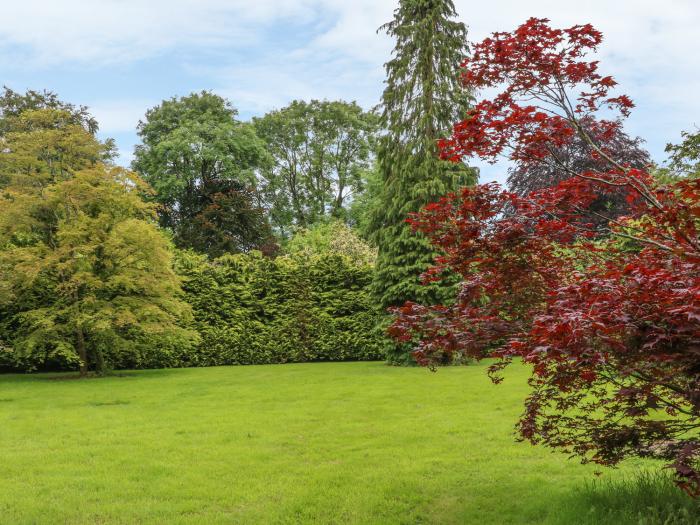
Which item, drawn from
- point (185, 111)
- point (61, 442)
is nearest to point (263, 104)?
point (185, 111)

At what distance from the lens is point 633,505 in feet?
14.9

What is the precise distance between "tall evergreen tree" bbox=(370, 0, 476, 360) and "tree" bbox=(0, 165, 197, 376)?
5.97 meters

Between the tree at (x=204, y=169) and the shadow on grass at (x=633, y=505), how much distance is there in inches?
1006

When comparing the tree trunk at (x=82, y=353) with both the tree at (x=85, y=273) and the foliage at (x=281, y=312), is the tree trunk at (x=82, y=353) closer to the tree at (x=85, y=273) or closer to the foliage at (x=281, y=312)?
the tree at (x=85, y=273)

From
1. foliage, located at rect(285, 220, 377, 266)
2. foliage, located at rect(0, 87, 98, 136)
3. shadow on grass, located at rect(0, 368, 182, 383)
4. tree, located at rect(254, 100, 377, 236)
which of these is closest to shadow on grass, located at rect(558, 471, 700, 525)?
shadow on grass, located at rect(0, 368, 182, 383)

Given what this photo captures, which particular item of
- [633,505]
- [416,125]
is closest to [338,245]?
[416,125]

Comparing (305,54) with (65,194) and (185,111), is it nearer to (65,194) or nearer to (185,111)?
(65,194)

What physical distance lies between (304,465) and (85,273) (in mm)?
10623

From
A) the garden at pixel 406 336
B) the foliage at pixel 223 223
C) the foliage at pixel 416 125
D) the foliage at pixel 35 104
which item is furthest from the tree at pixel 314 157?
the foliage at pixel 416 125

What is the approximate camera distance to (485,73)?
4824mm

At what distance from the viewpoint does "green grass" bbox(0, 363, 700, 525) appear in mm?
4871

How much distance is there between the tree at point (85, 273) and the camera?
49.0ft

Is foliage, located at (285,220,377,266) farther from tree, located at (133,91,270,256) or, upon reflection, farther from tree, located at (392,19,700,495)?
tree, located at (392,19,700,495)

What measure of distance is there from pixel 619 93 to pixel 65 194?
46.9 ft
